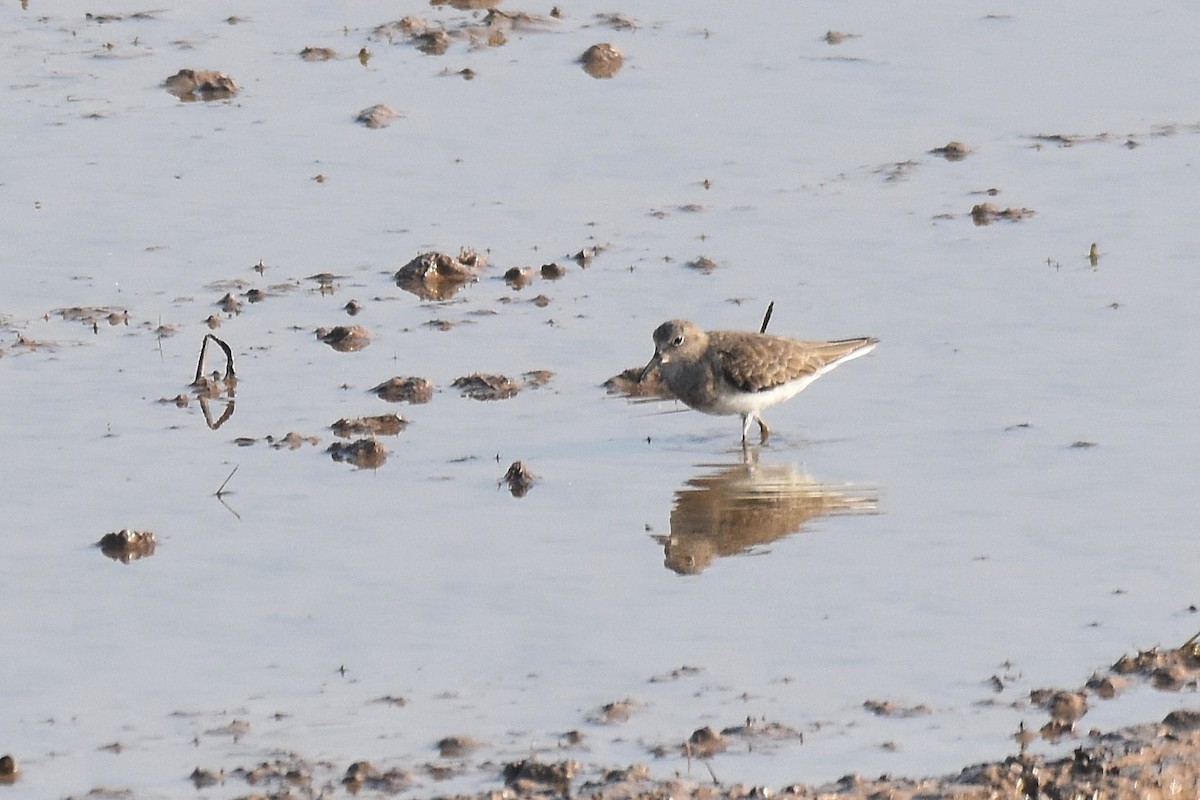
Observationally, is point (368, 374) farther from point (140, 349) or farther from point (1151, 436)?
point (1151, 436)

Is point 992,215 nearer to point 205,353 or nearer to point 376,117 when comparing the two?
point 376,117

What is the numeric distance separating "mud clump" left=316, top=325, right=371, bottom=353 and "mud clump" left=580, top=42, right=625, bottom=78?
18.2 feet

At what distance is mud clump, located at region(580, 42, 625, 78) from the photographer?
685 inches

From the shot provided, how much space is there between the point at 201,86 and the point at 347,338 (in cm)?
527

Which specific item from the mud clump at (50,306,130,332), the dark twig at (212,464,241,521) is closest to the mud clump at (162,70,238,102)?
the mud clump at (50,306,130,332)

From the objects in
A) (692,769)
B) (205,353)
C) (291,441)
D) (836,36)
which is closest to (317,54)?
(836,36)

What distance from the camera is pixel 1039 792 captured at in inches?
283

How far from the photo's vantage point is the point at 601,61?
17484 millimetres

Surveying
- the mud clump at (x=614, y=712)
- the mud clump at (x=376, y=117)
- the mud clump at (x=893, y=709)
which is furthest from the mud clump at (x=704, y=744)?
the mud clump at (x=376, y=117)

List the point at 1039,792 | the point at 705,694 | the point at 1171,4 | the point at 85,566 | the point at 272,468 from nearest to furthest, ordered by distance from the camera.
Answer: the point at 1039,792 → the point at 705,694 → the point at 85,566 → the point at 272,468 → the point at 1171,4

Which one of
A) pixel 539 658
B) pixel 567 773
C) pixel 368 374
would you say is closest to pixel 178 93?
pixel 368 374

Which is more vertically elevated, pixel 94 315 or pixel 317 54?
pixel 317 54

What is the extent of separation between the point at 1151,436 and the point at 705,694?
3559mm

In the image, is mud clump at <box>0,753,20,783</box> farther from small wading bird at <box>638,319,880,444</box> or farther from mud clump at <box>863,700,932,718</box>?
small wading bird at <box>638,319,880,444</box>
